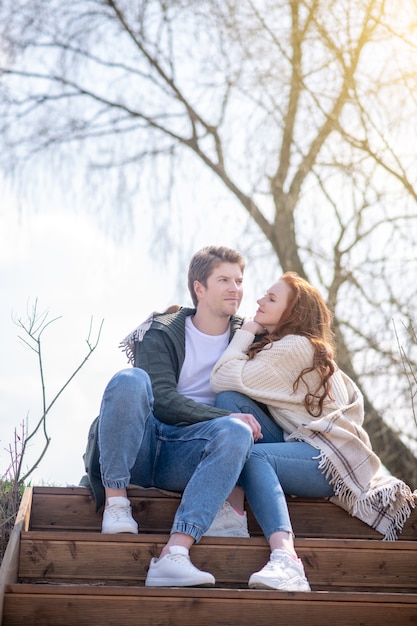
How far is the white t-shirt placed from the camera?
3580 millimetres

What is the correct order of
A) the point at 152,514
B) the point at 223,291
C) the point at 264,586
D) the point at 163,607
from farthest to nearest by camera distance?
the point at 223,291 < the point at 152,514 < the point at 264,586 < the point at 163,607

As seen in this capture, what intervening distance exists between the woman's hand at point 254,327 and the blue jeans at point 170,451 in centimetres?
53

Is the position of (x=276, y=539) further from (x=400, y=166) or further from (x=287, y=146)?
(x=287, y=146)

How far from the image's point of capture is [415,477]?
25.2 ft

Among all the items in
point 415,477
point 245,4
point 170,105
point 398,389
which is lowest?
point 415,477

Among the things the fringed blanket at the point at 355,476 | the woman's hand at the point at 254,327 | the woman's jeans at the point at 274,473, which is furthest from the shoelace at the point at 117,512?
the woman's hand at the point at 254,327

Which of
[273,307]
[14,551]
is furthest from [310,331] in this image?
[14,551]

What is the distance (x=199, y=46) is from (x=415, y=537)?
19.7 ft

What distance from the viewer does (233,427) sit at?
10.0ft

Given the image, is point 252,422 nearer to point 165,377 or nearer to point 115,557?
point 165,377

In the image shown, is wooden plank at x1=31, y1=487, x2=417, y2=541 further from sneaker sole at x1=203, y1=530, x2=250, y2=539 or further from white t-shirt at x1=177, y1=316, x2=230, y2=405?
white t-shirt at x1=177, y1=316, x2=230, y2=405

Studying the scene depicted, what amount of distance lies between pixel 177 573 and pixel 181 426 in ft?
2.17

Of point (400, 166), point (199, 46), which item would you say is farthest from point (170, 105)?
point (400, 166)

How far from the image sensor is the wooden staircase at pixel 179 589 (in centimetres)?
266
